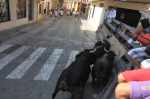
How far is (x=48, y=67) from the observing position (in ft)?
21.5

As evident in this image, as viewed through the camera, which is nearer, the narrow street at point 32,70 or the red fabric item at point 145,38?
the red fabric item at point 145,38

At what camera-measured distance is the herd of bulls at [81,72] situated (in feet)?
12.8

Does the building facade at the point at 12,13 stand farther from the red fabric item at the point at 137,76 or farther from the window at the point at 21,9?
the red fabric item at the point at 137,76

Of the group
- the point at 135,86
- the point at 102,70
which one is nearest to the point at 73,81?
the point at 102,70

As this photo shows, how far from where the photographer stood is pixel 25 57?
291 inches

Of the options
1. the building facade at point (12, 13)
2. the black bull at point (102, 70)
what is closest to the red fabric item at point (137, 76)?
the black bull at point (102, 70)

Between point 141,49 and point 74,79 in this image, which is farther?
point 74,79

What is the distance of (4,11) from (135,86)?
13903 millimetres

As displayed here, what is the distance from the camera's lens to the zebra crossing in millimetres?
5672

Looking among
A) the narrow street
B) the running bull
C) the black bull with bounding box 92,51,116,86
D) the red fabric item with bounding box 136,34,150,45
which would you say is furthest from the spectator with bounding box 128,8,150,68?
the narrow street

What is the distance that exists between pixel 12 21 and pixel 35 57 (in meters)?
8.57

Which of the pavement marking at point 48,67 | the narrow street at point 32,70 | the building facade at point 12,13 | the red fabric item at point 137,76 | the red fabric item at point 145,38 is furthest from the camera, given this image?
the building facade at point 12,13

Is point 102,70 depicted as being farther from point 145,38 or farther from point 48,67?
point 48,67

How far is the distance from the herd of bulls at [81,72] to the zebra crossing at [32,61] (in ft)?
5.33
